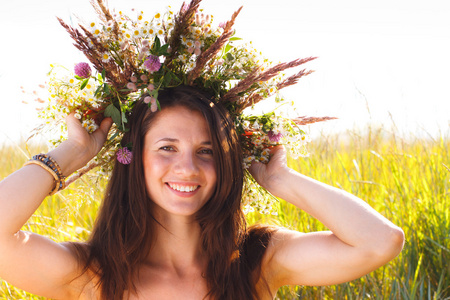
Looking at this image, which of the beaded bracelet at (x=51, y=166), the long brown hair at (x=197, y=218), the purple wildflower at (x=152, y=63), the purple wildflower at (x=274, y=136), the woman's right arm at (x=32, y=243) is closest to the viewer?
the woman's right arm at (x=32, y=243)

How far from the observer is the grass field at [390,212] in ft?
10.8

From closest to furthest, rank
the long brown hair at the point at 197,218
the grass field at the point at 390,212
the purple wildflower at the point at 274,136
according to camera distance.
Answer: the long brown hair at the point at 197,218 < the purple wildflower at the point at 274,136 < the grass field at the point at 390,212

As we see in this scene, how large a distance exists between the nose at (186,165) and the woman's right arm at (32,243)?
475 mm

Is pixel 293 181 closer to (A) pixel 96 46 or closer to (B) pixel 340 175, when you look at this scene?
(A) pixel 96 46

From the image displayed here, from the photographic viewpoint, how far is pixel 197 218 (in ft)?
8.29

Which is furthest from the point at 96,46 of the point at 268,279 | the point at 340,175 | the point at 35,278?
the point at 340,175

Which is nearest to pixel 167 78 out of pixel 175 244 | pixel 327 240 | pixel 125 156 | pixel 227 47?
pixel 227 47

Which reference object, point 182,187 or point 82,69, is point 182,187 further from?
point 82,69

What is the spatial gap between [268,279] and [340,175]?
Answer: 2285 mm

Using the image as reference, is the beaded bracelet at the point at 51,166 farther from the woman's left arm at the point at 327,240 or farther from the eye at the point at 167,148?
the woman's left arm at the point at 327,240

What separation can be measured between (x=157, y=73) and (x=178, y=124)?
274 millimetres

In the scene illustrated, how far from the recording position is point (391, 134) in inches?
177

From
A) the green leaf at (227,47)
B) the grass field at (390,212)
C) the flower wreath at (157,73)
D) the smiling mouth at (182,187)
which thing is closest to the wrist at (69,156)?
the flower wreath at (157,73)

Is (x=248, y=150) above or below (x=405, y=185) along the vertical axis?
above
